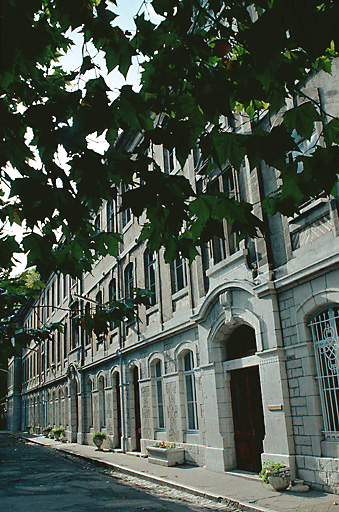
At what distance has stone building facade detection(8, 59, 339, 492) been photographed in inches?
359

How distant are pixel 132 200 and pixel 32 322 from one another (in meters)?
47.6

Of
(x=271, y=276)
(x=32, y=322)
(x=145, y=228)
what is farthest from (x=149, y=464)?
(x=32, y=322)

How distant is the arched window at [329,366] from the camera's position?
884cm

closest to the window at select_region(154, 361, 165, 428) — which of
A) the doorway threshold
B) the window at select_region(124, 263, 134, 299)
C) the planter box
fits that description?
the planter box

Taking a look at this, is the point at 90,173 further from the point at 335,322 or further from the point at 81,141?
the point at 335,322

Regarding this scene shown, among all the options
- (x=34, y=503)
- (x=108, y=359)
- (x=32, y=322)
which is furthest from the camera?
(x=32, y=322)

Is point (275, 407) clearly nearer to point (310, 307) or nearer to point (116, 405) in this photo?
point (310, 307)

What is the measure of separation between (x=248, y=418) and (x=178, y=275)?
203 inches

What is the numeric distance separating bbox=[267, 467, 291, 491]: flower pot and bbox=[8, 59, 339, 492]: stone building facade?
39 centimetres

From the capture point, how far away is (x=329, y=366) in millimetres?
8992

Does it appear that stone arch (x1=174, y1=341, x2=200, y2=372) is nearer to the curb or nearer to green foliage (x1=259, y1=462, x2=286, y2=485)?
the curb

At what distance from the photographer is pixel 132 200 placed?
366 cm

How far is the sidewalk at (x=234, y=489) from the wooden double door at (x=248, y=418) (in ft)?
1.79

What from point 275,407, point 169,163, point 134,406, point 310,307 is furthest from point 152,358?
point 310,307
